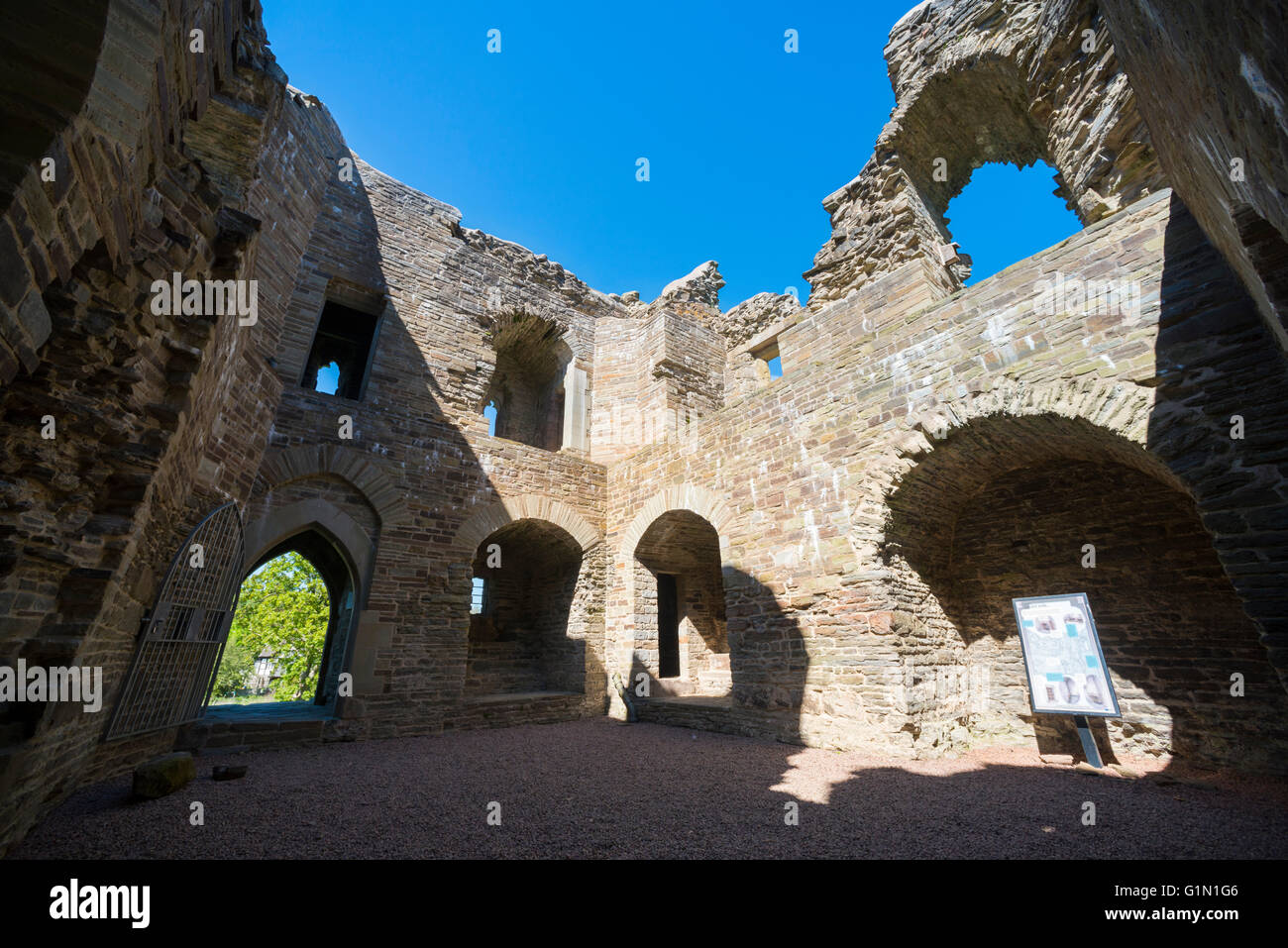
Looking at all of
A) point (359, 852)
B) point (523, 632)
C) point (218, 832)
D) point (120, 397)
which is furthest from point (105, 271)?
point (523, 632)

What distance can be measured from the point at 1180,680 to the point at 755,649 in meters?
3.89

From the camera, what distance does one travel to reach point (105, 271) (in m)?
2.90

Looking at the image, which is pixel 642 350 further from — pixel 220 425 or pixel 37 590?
pixel 37 590

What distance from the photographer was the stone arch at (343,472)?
643cm

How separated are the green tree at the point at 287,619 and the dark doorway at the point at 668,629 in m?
13.1

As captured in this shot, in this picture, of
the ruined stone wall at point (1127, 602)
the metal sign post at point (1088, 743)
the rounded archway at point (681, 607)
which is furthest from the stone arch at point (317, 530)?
the metal sign post at point (1088, 743)

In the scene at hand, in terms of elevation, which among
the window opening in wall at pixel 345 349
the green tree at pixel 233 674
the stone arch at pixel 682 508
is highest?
the window opening in wall at pixel 345 349

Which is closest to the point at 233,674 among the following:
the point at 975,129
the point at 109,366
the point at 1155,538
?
the point at 109,366

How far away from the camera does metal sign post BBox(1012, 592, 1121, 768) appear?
440 cm

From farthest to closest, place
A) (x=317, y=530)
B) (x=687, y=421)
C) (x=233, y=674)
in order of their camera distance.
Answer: (x=233, y=674) < (x=687, y=421) < (x=317, y=530)

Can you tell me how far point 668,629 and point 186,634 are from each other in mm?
6942

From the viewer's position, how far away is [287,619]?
1725cm

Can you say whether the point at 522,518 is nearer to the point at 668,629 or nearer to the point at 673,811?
the point at 668,629

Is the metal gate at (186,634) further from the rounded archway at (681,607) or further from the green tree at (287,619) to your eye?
the green tree at (287,619)
